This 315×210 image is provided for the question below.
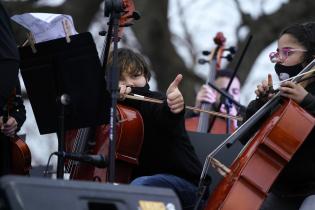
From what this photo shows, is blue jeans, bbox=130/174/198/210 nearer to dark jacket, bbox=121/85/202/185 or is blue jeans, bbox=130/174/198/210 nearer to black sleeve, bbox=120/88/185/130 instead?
dark jacket, bbox=121/85/202/185

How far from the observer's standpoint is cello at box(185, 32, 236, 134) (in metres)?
8.79

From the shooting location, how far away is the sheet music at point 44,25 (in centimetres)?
599

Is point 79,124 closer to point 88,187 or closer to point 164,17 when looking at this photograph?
point 88,187

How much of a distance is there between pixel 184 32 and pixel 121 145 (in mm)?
12853

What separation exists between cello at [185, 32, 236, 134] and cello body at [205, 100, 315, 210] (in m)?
2.81

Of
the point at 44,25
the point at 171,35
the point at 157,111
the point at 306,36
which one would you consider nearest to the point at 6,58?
the point at 44,25

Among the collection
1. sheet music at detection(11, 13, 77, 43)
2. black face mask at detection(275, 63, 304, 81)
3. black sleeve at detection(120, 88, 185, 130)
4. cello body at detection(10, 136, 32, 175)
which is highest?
sheet music at detection(11, 13, 77, 43)

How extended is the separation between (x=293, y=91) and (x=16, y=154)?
1593 millimetres

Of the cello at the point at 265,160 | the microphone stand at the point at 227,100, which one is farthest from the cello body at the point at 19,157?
the microphone stand at the point at 227,100

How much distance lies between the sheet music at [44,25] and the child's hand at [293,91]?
3.93ft

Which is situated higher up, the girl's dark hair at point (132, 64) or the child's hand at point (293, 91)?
the child's hand at point (293, 91)

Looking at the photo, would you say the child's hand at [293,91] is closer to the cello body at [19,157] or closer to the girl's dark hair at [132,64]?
the girl's dark hair at [132,64]

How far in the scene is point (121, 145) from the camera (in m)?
6.12

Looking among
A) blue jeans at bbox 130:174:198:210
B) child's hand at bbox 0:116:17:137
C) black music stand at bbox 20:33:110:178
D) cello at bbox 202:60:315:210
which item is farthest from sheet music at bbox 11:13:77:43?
cello at bbox 202:60:315:210
